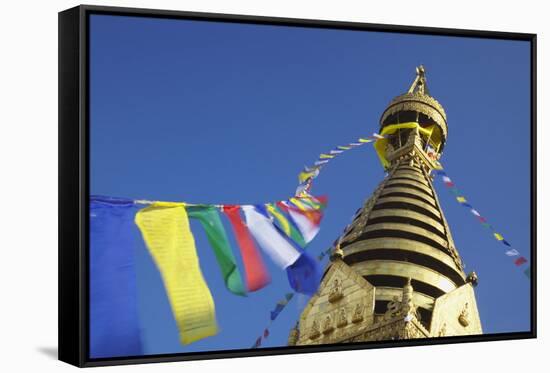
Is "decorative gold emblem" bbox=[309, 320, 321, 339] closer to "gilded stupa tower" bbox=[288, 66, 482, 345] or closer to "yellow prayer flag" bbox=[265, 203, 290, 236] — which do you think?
"gilded stupa tower" bbox=[288, 66, 482, 345]

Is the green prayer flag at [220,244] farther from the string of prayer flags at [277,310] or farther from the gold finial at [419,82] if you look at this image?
the gold finial at [419,82]

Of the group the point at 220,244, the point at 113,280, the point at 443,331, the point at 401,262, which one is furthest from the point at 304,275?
the point at 113,280

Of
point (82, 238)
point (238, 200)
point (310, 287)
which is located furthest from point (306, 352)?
point (82, 238)

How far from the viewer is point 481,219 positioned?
1101 cm

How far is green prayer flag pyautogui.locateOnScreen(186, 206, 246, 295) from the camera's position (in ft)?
32.4

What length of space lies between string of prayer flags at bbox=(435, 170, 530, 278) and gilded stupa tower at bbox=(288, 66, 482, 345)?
0.56 feet

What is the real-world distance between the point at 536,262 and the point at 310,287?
202 centimetres

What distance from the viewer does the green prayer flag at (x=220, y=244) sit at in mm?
9883

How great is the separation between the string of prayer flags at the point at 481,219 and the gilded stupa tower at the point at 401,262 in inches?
6.8

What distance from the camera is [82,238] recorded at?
935cm

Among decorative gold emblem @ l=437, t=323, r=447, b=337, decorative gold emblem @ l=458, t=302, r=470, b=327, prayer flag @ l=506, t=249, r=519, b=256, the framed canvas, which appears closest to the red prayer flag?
the framed canvas

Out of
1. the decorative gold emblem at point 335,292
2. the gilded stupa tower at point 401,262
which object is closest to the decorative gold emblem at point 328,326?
the gilded stupa tower at point 401,262

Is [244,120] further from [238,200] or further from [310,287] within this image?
[310,287]

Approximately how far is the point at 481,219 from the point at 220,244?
2.25 metres
